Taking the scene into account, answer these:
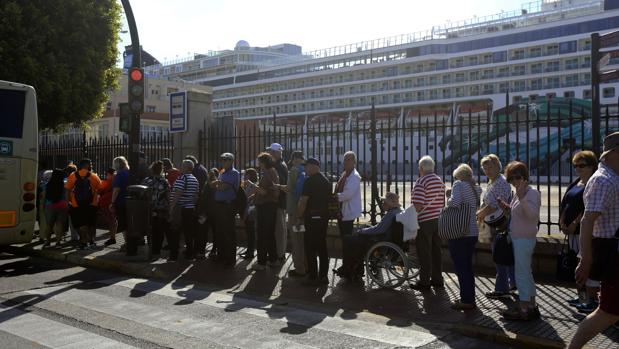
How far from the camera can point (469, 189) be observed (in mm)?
6105

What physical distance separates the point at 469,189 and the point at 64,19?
1213cm

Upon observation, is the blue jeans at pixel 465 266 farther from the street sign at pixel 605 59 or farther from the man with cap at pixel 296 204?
the street sign at pixel 605 59

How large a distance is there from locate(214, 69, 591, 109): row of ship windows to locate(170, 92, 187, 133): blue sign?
205 ft

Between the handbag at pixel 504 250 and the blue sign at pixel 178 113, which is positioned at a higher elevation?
the blue sign at pixel 178 113

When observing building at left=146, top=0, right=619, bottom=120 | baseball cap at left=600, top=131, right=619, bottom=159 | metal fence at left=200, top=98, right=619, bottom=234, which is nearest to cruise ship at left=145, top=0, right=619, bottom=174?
building at left=146, top=0, right=619, bottom=120

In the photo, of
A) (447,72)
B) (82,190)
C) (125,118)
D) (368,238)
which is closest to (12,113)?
(82,190)

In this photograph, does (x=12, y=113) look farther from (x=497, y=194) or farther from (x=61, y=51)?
(x=497, y=194)

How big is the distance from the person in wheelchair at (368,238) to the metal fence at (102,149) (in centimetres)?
659

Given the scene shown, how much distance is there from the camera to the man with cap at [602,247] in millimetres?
3789

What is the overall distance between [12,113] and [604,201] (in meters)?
8.78

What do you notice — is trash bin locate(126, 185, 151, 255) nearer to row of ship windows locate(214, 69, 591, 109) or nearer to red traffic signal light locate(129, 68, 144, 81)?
red traffic signal light locate(129, 68, 144, 81)

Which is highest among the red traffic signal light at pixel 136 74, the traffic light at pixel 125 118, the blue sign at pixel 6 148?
the red traffic signal light at pixel 136 74

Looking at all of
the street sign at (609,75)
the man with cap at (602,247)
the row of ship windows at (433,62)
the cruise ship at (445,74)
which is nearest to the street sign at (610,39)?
the street sign at (609,75)

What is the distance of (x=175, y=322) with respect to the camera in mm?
5707
